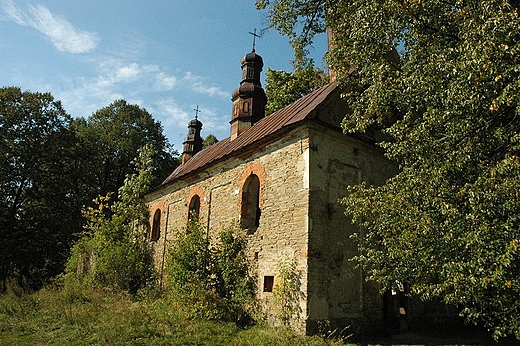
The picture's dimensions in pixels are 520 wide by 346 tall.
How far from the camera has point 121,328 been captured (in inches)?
353

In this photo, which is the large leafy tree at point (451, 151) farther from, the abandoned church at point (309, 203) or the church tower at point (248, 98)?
the church tower at point (248, 98)

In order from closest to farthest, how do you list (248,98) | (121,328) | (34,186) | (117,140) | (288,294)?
(121,328) → (288,294) → (248,98) → (34,186) → (117,140)

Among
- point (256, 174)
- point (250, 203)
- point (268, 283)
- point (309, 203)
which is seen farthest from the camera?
point (250, 203)

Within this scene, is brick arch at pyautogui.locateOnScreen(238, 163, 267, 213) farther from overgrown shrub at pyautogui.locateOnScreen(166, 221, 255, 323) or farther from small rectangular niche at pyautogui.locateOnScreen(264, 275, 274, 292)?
small rectangular niche at pyautogui.locateOnScreen(264, 275, 274, 292)

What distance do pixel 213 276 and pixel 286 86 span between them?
1175 cm

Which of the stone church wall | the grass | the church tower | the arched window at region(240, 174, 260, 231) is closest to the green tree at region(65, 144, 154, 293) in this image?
the grass

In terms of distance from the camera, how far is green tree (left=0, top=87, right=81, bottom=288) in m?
22.6

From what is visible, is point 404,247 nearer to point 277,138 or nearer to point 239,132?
point 277,138

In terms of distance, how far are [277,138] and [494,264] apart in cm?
618

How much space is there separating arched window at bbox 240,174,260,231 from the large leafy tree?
13.9 feet

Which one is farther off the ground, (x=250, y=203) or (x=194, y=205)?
(x=194, y=205)

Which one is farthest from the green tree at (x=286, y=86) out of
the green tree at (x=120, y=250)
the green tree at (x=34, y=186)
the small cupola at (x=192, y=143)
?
the green tree at (x=34, y=186)

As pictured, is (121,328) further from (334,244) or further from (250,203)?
(334,244)

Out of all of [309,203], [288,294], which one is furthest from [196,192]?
[288,294]
